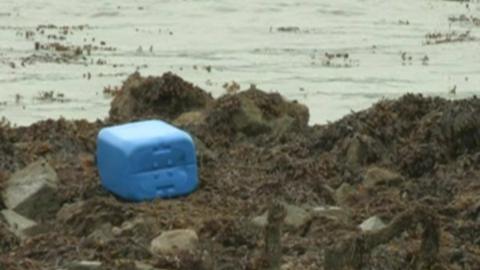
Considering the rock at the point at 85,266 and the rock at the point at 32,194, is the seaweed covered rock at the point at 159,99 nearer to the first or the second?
the rock at the point at 32,194

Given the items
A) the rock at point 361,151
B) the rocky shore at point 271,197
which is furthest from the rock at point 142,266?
the rock at point 361,151

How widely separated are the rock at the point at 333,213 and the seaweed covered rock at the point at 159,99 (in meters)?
6.24

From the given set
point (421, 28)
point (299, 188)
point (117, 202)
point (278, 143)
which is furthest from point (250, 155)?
point (421, 28)

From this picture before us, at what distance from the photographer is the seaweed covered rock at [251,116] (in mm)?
13789

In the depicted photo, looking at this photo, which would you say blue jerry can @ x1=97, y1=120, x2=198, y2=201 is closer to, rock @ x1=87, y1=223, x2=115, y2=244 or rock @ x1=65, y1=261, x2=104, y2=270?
rock @ x1=87, y1=223, x2=115, y2=244

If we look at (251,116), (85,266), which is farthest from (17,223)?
(251,116)

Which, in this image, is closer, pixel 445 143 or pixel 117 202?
pixel 117 202

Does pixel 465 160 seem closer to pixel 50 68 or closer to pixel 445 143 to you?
pixel 445 143

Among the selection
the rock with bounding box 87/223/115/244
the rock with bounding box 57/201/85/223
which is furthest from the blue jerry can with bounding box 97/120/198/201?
the rock with bounding box 87/223/115/244

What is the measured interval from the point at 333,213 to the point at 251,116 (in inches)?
182

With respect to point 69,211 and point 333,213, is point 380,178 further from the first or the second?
point 69,211

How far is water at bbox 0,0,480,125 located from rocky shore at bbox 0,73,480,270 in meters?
4.12

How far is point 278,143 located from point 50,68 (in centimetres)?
1115

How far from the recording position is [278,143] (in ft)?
43.4
